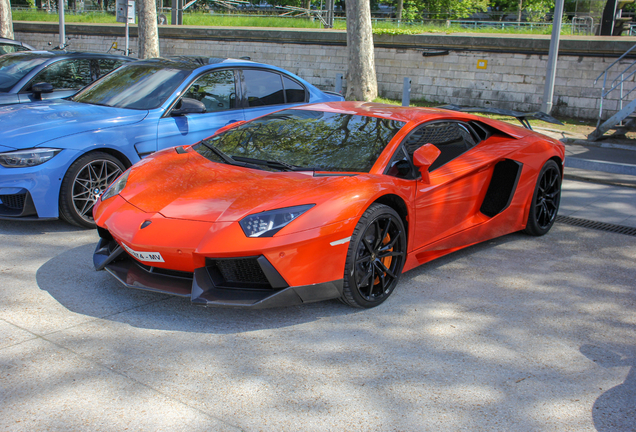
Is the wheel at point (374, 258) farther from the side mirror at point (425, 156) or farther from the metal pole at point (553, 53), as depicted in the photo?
the metal pole at point (553, 53)

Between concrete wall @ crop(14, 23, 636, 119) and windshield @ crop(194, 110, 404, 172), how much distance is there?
13.5 m

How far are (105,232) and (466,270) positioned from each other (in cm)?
274

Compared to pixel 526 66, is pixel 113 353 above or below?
below

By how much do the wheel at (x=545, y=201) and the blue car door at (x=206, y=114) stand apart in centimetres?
317

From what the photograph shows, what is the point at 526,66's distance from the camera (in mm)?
17141

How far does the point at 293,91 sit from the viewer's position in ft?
23.1

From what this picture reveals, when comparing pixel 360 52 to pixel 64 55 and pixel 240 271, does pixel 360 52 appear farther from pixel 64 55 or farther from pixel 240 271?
pixel 240 271

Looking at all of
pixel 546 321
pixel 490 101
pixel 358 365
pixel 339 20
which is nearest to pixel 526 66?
pixel 490 101

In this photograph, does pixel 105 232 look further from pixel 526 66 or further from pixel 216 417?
pixel 526 66

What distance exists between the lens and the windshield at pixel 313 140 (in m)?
4.04

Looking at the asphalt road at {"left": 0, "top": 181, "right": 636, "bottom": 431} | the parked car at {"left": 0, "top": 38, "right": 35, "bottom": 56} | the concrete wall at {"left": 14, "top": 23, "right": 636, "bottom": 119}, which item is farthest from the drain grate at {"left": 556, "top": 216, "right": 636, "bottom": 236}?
the concrete wall at {"left": 14, "top": 23, "right": 636, "bottom": 119}

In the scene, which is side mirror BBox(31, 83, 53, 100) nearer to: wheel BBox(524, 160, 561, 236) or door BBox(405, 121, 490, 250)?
door BBox(405, 121, 490, 250)

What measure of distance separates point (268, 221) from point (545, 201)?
3.34 metres

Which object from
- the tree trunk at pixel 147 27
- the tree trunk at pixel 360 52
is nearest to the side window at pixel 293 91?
the tree trunk at pixel 360 52
